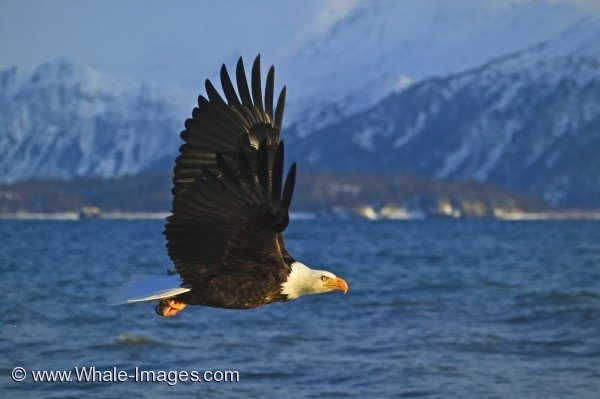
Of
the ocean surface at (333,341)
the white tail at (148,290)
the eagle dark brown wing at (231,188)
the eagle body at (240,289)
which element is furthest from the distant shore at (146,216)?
the eagle body at (240,289)

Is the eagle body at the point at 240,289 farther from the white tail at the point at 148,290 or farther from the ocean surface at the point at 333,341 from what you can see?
the ocean surface at the point at 333,341

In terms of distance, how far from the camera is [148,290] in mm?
8453

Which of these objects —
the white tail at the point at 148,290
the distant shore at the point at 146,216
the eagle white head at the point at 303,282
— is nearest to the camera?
the white tail at the point at 148,290

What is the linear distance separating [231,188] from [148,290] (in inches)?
40.4

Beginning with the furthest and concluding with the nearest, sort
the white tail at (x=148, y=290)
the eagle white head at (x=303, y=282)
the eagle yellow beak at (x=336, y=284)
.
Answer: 1. the eagle yellow beak at (x=336, y=284)
2. the eagle white head at (x=303, y=282)
3. the white tail at (x=148, y=290)

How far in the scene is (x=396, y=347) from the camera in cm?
1441

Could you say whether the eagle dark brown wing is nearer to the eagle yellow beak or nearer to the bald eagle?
the bald eagle

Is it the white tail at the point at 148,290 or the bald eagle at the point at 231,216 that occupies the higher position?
the bald eagle at the point at 231,216

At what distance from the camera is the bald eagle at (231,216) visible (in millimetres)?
7945

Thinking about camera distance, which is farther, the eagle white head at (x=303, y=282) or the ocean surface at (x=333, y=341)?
the ocean surface at (x=333, y=341)

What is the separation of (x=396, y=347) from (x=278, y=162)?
726 cm

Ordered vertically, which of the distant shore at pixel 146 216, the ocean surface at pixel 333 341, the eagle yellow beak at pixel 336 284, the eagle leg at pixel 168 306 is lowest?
the ocean surface at pixel 333 341

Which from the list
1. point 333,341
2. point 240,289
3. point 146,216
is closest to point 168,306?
point 240,289

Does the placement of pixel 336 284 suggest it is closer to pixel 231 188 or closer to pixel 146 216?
pixel 231 188
